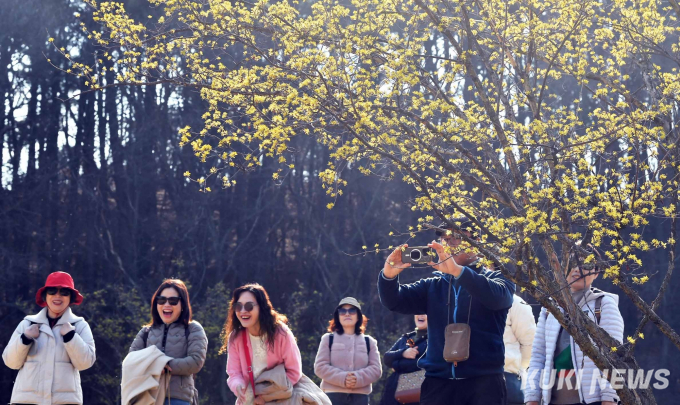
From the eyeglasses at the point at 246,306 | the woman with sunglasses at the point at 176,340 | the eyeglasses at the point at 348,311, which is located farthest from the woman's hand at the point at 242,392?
the eyeglasses at the point at 348,311

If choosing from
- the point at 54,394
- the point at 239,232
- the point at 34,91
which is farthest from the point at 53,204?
the point at 54,394

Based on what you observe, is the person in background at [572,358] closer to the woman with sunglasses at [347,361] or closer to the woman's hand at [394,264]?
the woman's hand at [394,264]

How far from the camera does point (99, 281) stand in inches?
714

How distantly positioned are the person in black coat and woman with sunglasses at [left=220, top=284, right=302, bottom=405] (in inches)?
69.0

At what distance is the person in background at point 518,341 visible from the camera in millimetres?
6711

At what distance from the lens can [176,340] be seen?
6121 mm

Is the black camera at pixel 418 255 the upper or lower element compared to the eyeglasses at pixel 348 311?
upper

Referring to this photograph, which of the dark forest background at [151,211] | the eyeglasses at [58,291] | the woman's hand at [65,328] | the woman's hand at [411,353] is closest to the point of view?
the woman's hand at [65,328]

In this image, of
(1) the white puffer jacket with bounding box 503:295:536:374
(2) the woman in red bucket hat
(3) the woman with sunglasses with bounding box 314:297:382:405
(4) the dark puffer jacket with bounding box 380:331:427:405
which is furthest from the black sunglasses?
(2) the woman in red bucket hat

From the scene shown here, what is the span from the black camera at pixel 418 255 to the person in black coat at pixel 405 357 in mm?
2577

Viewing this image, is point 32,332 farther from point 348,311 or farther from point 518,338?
point 518,338

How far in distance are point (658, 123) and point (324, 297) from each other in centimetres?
1474

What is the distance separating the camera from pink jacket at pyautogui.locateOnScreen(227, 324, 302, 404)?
536 cm

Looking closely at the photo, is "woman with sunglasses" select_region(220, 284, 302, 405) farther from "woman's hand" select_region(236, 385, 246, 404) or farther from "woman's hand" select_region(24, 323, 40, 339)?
"woman's hand" select_region(24, 323, 40, 339)
